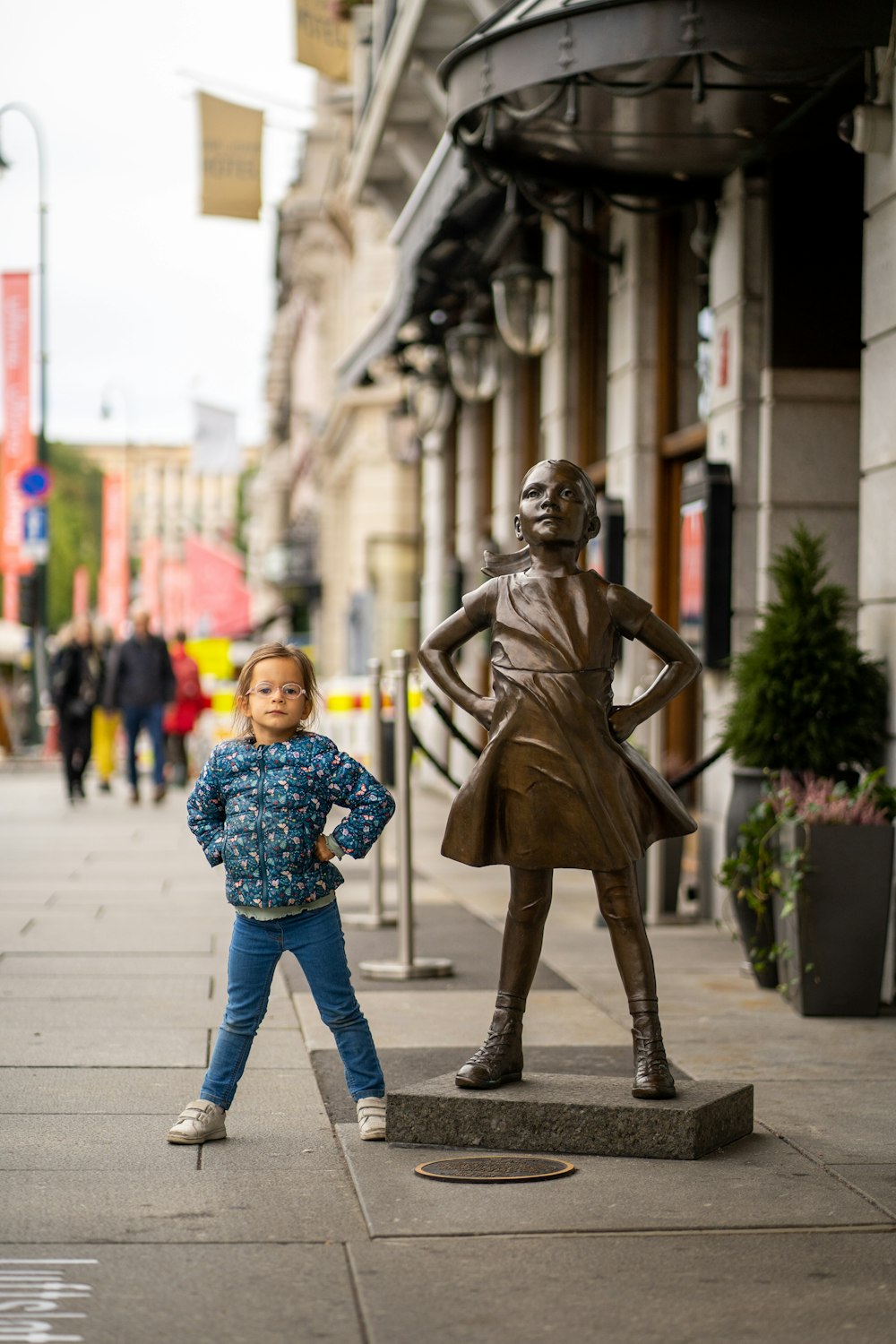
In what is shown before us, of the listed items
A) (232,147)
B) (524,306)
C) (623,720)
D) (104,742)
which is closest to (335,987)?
(623,720)

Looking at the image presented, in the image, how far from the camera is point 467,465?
1922cm

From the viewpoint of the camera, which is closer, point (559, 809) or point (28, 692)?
point (559, 809)

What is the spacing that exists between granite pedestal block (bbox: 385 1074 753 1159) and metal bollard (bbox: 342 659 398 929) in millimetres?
3494

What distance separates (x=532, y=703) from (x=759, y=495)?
474 cm

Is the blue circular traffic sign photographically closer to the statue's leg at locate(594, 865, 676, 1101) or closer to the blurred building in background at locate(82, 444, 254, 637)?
the blurred building in background at locate(82, 444, 254, 637)

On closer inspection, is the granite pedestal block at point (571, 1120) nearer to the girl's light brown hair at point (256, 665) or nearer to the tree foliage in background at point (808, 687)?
the girl's light brown hair at point (256, 665)

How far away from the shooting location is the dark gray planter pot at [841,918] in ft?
23.5

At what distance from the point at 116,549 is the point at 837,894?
42970 mm

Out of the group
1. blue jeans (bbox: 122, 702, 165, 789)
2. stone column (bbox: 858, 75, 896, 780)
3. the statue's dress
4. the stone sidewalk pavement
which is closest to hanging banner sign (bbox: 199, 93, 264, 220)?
blue jeans (bbox: 122, 702, 165, 789)

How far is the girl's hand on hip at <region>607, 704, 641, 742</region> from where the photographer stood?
17.8 ft

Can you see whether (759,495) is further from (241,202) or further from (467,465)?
(241,202)

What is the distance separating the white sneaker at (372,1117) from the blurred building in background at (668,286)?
11.4ft

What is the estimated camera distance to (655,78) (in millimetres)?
8734

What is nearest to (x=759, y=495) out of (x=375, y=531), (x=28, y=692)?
(x=375, y=531)
